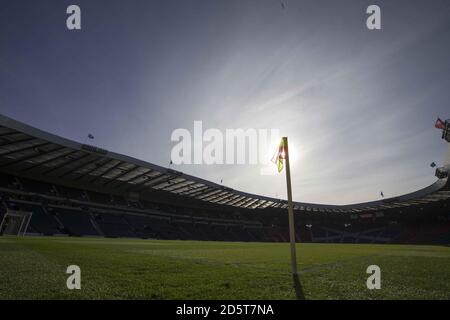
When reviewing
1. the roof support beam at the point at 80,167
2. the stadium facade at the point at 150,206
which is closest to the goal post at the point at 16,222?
the stadium facade at the point at 150,206

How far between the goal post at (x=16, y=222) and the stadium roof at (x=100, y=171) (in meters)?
7.11

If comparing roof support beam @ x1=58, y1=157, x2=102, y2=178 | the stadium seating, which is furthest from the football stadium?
the stadium seating

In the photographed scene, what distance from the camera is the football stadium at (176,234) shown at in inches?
199

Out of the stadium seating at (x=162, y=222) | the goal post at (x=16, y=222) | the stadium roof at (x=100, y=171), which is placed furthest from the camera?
the stadium seating at (x=162, y=222)

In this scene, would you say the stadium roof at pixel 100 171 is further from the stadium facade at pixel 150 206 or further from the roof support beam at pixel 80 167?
the stadium facade at pixel 150 206

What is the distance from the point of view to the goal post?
36375mm

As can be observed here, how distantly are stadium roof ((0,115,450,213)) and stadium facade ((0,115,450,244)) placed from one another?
123 millimetres

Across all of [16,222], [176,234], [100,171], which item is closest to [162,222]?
[176,234]

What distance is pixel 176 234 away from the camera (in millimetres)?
55656

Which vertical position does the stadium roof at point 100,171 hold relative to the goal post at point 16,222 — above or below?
above

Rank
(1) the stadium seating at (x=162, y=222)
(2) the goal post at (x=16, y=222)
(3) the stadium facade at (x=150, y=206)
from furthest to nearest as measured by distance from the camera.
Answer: (1) the stadium seating at (x=162, y=222)
(3) the stadium facade at (x=150, y=206)
(2) the goal post at (x=16, y=222)
